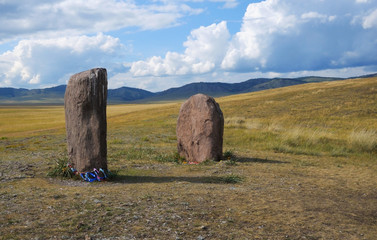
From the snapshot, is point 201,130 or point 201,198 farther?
Result: point 201,130

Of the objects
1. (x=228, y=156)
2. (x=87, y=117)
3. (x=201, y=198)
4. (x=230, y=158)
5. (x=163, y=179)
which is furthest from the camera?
(x=228, y=156)

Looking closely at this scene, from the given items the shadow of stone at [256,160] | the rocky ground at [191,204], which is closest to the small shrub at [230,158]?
→ the shadow of stone at [256,160]

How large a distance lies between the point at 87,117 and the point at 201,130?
5.15 m

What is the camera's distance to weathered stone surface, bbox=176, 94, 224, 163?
1405 cm

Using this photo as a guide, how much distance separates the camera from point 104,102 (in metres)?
10.4

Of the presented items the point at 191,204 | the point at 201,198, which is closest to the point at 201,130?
the point at 201,198

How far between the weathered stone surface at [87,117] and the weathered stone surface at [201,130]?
463cm

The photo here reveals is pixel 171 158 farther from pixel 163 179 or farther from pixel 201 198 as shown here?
pixel 201 198

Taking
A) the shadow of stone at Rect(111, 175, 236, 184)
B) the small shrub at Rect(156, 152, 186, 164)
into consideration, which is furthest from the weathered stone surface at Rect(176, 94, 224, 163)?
the shadow of stone at Rect(111, 175, 236, 184)

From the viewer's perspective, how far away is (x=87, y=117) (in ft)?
33.8

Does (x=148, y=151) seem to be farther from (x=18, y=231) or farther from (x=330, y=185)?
(x=18, y=231)

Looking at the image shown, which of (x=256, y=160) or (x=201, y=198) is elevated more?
(x=201, y=198)

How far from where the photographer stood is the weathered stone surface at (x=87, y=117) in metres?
10.2

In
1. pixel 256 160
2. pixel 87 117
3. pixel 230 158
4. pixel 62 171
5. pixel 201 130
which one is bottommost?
pixel 256 160
